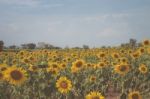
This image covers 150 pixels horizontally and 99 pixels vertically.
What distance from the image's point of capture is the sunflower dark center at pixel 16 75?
9352mm

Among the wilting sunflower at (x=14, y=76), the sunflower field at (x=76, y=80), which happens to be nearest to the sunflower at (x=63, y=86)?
the sunflower field at (x=76, y=80)

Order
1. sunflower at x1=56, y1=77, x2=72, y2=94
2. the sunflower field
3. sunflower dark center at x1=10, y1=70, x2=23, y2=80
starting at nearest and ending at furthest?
1. sunflower dark center at x1=10, y1=70, x2=23, y2=80
2. the sunflower field
3. sunflower at x1=56, y1=77, x2=72, y2=94

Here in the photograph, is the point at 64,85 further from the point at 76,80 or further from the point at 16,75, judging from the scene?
the point at 76,80

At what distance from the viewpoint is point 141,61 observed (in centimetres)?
1627

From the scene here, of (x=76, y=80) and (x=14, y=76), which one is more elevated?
(x=14, y=76)

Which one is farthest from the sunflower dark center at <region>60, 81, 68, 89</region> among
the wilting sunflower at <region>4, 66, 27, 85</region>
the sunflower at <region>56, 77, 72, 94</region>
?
the wilting sunflower at <region>4, 66, 27, 85</region>

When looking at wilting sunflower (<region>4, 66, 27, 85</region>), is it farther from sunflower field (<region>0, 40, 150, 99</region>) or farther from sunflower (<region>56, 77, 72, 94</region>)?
sunflower (<region>56, 77, 72, 94</region>)

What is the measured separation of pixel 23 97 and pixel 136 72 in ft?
19.2

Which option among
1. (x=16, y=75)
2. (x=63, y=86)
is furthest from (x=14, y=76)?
(x=63, y=86)

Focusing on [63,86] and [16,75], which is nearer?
[16,75]

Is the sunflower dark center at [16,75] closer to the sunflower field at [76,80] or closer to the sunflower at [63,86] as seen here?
the sunflower field at [76,80]

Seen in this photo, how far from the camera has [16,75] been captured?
30.9 ft

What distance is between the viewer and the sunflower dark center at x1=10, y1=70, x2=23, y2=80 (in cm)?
935

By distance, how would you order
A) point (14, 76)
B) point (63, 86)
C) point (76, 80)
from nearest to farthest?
point (14, 76)
point (63, 86)
point (76, 80)
